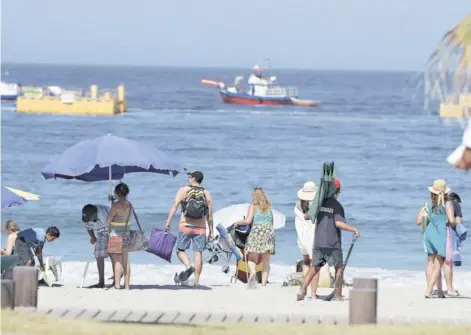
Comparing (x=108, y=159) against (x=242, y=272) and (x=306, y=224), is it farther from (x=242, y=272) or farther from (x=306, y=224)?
(x=242, y=272)

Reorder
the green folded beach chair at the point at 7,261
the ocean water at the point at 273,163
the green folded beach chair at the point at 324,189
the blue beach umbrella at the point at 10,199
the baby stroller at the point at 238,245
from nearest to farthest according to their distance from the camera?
the green folded beach chair at the point at 7,261 → the green folded beach chair at the point at 324,189 → the blue beach umbrella at the point at 10,199 → the baby stroller at the point at 238,245 → the ocean water at the point at 273,163

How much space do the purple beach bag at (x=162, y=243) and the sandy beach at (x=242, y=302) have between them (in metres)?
0.43

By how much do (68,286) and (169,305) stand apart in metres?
2.43

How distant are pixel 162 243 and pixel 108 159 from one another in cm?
117

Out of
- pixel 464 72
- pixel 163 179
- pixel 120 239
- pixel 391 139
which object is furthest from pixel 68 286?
pixel 391 139

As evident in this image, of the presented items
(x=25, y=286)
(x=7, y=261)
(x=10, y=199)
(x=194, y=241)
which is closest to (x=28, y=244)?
(x=10, y=199)

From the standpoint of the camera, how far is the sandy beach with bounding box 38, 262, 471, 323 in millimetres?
13828

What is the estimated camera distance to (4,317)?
11055 millimetres

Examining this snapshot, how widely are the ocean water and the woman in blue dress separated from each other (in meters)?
4.31

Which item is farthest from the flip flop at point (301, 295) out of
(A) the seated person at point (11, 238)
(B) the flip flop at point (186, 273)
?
(A) the seated person at point (11, 238)

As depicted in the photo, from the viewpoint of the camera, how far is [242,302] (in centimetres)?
1477

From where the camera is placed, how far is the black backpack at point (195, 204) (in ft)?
51.7

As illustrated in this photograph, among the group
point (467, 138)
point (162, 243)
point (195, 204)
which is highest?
point (467, 138)

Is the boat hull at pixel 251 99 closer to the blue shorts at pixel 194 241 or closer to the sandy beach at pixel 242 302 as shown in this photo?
the sandy beach at pixel 242 302
